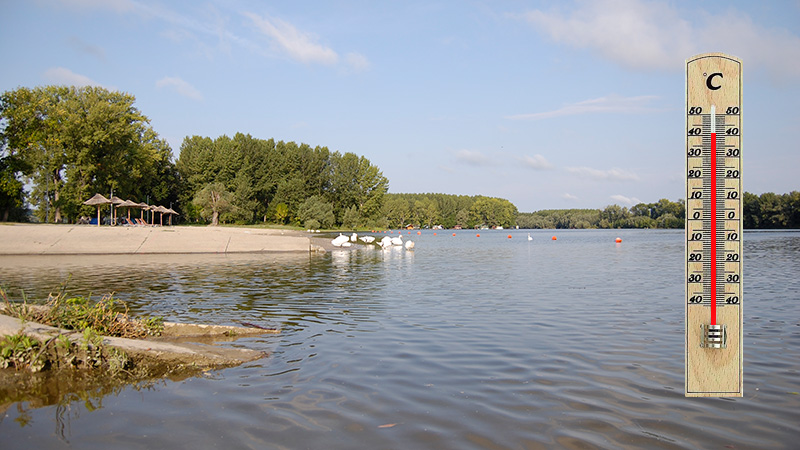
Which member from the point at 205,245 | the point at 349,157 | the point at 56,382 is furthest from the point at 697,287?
the point at 349,157

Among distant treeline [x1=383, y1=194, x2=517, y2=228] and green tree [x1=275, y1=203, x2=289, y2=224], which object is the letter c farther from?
distant treeline [x1=383, y1=194, x2=517, y2=228]

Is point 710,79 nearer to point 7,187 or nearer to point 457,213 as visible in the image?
point 7,187

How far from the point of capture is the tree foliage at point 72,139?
49906mm

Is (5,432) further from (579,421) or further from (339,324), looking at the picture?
(339,324)

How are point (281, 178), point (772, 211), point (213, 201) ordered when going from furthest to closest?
point (772, 211)
point (281, 178)
point (213, 201)

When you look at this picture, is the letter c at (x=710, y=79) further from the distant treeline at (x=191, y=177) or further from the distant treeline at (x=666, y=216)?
the distant treeline at (x=666, y=216)

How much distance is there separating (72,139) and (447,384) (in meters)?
57.0

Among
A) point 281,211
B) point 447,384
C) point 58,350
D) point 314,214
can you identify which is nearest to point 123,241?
point 58,350

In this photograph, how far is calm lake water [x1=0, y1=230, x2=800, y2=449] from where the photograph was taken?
4879 mm

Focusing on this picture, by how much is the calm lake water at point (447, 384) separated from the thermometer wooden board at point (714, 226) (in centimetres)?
163

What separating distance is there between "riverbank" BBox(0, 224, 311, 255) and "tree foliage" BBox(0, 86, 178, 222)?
901 inches

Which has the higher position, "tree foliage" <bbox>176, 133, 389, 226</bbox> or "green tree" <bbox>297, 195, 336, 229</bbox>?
"tree foliage" <bbox>176, 133, 389, 226</bbox>

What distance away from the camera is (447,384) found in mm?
6551

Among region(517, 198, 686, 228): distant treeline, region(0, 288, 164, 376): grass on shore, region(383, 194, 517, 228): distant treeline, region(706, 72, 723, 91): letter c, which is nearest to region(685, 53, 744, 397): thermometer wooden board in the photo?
region(706, 72, 723, 91): letter c
